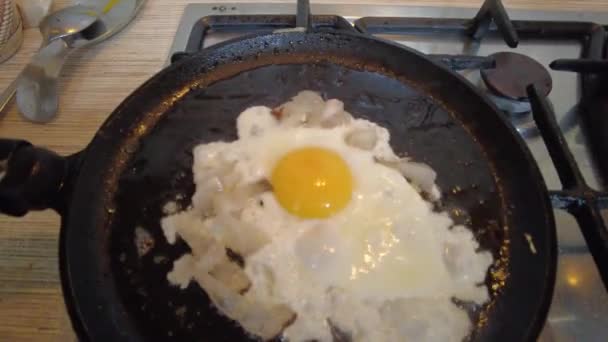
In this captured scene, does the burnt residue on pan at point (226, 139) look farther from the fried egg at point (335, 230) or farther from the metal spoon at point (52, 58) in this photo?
the metal spoon at point (52, 58)

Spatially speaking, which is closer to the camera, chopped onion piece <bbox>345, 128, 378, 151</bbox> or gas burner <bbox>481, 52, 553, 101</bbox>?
chopped onion piece <bbox>345, 128, 378, 151</bbox>

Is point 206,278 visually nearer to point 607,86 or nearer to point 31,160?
point 31,160

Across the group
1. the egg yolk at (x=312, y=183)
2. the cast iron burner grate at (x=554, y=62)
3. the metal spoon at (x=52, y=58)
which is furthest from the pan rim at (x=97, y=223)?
the metal spoon at (x=52, y=58)

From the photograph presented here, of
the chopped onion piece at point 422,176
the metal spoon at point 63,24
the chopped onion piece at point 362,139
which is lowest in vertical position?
the metal spoon at point 63,24

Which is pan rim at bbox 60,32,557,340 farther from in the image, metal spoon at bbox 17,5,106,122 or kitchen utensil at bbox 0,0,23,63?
kitchen utensil at bbox 0,0,23,63

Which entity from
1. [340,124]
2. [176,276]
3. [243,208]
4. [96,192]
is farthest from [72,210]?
[340,124]

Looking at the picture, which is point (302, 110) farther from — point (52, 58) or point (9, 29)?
point (9, 29)

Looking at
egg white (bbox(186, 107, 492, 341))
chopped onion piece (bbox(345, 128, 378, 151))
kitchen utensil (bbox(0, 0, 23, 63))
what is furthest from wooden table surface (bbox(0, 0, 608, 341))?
chopped onion piece (bbox(345, 128, 378, 151))
